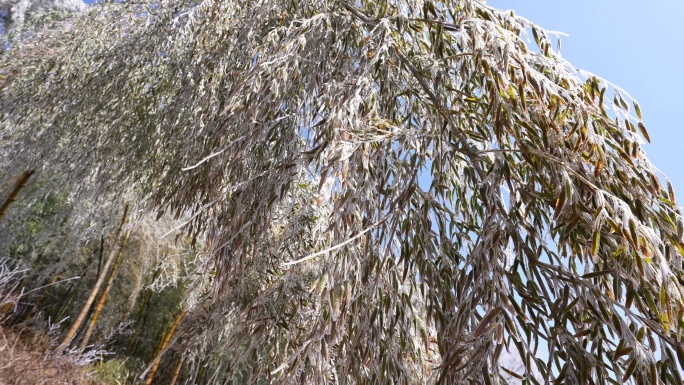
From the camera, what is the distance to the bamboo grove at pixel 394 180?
0.92 m

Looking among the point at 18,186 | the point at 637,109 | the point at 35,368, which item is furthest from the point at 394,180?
the point at 18,186

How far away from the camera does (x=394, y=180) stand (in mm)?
1311

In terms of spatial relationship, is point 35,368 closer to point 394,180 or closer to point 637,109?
point 394,180

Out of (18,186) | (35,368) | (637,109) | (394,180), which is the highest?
(637,109)

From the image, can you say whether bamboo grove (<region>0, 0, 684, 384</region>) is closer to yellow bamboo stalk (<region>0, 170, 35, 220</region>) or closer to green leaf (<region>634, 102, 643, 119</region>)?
green leaf (<region>634, 102, 643, 119</region>)

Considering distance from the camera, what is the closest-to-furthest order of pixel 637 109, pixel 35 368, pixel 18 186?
1. pixel 637 109
2. pixel 35 368
3. pixel 18 186

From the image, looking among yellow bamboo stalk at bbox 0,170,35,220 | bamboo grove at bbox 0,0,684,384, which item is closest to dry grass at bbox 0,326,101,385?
yellow bamboo stalk at bbox 0,170,35,220

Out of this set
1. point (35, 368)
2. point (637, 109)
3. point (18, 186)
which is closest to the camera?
point (637, 109)

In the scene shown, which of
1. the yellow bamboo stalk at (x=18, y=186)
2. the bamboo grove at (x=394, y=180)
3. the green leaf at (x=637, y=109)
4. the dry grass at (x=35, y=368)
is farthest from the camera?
the yellow bamboo stalk at (x=18, y=186)

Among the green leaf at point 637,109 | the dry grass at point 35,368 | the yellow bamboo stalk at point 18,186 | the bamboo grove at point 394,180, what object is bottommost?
the dry grass at point 35,368

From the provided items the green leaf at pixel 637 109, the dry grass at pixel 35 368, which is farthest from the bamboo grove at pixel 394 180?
the dry grass at pixel 35 368

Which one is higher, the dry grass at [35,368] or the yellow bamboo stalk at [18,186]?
the yellow bamboo stalk at [18,186]

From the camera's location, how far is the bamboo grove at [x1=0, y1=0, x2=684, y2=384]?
92cm

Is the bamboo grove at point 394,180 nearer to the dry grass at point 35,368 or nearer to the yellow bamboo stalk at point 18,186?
the dry grass at point 35,368
